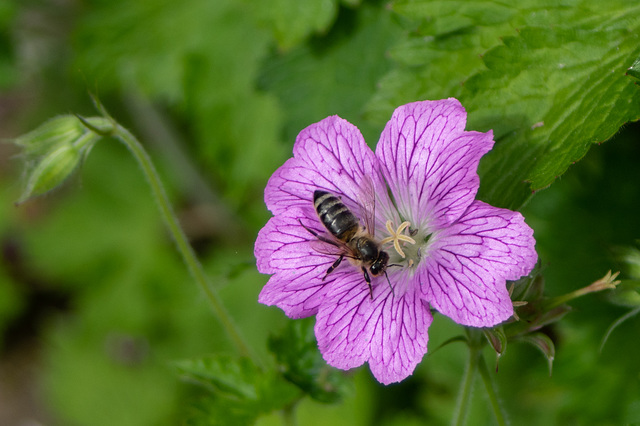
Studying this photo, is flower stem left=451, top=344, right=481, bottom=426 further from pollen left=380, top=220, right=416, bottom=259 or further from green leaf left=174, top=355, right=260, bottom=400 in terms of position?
green leaf left=174, top=355, right=260, bottom=400

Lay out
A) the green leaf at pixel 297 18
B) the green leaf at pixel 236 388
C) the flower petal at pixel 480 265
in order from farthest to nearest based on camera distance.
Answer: the green leaf at pixel 297 18
the green leaf at pixel 236 388
the flower petal at pixel 480 265

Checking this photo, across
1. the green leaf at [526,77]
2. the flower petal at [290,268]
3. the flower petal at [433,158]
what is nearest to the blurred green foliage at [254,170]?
the green leaf at [526,77]

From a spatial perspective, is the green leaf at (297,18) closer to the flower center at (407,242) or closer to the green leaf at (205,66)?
the green leaf at (205,66)

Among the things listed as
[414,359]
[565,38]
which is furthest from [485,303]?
[565,38]

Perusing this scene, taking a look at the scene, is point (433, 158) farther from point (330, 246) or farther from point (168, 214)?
point (168, 214)

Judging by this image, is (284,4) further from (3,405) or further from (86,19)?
→ (3,405)

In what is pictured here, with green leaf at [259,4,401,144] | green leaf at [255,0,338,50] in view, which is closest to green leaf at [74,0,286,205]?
green leaf at [259,4,401,144]
